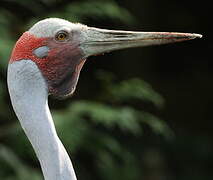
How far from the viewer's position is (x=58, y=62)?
345cm

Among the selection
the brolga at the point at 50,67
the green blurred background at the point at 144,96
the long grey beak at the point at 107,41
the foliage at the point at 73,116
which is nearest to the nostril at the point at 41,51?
the brolga at the point at 50,67

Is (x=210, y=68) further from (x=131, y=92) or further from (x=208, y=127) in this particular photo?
(x=131, y=92)

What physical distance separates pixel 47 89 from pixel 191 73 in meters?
7.11

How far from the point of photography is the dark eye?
341 cm

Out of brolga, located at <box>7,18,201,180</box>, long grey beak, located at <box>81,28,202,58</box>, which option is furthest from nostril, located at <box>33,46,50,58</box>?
long grey beak, located at <box>81,28,202,58</box>

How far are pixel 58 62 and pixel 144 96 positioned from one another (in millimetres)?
3117

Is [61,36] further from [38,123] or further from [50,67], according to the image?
[38,123]

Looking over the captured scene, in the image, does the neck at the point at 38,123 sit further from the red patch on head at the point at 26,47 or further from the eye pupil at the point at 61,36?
the eye pupil at the point at 61,36

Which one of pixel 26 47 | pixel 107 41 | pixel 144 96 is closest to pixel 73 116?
pixel 144 96

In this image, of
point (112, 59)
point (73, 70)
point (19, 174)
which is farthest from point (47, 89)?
point (112, 59)

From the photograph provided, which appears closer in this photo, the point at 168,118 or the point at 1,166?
the point at 1,166

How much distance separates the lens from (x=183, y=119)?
10.4m

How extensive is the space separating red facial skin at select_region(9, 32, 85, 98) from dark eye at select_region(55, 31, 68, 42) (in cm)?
2

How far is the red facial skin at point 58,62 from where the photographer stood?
3.38m
